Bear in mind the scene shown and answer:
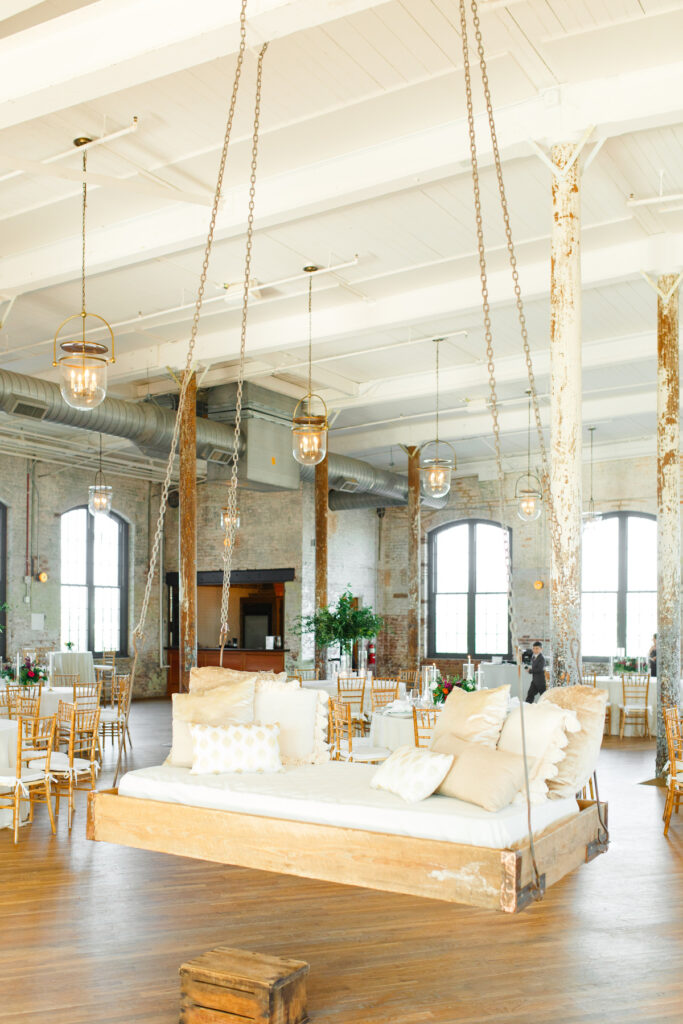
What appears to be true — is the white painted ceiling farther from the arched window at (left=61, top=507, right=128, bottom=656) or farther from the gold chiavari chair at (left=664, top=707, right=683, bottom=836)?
the arched window at (left=61, top=507, right=128, bottom=656)

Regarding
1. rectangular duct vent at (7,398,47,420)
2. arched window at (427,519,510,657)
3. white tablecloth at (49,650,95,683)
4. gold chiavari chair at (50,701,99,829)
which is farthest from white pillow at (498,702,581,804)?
arched window at (427,519,510,657)

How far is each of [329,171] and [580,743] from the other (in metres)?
5.11

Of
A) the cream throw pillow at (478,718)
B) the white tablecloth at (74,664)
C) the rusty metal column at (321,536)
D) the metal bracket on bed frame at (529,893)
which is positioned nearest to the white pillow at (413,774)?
the cream throw pillow at (478,718)

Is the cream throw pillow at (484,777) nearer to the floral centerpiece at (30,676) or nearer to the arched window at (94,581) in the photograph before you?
the floral centerpiece at (30,676)

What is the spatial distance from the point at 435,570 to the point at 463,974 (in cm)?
1644

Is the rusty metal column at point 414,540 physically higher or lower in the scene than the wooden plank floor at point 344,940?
higher

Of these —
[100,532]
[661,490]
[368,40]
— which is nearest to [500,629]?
[100,532]

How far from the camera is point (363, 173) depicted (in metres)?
7.51

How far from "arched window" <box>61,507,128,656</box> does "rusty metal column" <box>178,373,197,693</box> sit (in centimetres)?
683

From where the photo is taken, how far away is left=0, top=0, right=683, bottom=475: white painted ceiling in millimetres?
5648

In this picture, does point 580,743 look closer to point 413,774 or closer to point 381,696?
point 413,774

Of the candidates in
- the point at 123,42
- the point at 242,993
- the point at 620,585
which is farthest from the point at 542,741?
the point at 620,585

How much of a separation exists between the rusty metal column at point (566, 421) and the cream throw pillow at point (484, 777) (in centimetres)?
200

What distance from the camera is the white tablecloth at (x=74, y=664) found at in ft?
52.5
